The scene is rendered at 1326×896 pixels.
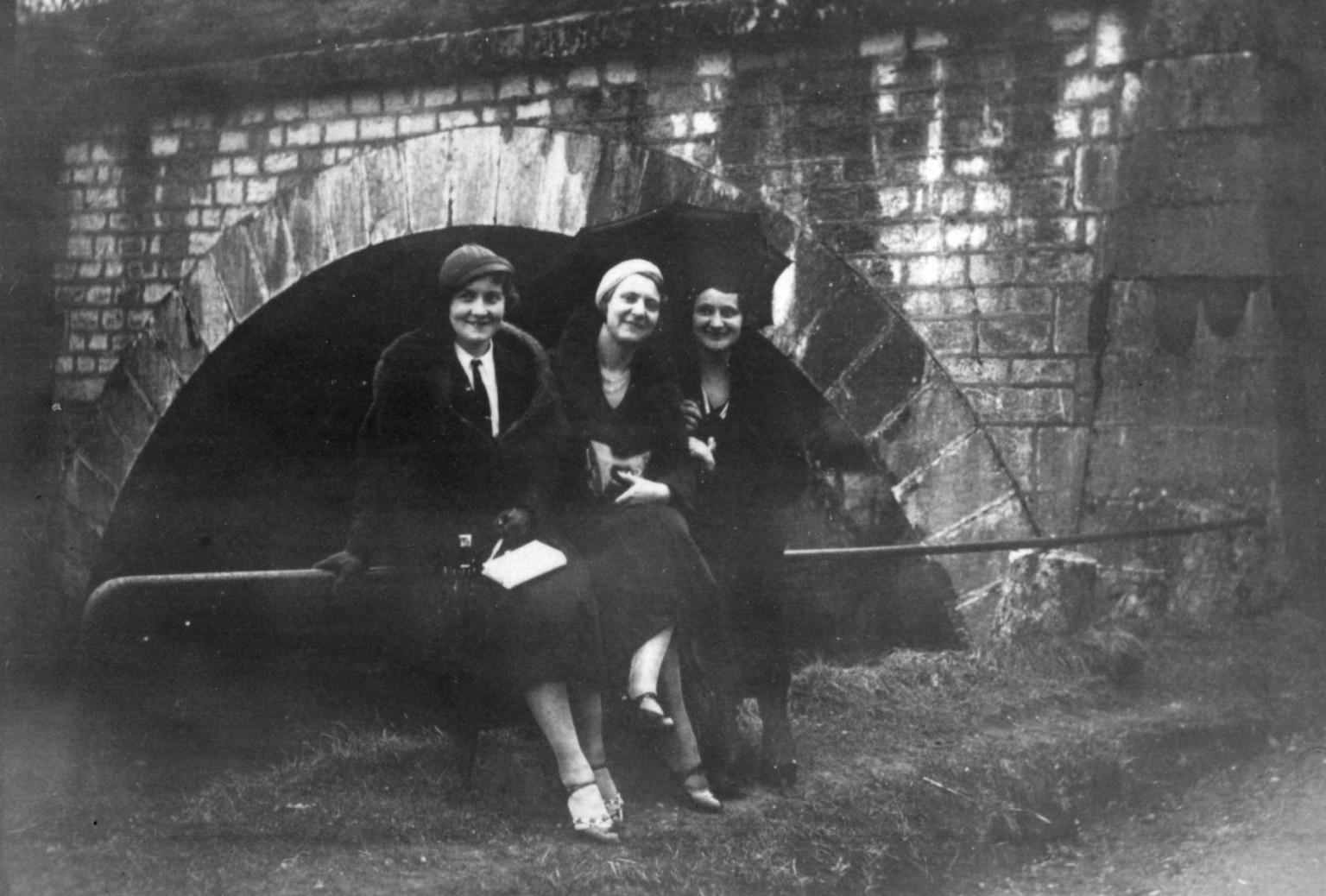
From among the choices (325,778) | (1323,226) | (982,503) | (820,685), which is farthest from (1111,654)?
(325,778)

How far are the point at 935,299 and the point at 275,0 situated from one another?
10.6ft

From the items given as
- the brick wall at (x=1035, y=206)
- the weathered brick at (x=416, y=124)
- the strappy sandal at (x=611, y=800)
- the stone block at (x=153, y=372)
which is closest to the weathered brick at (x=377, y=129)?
the weathered brick at (x=416, y=124)

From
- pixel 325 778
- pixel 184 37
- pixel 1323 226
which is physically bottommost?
pixel 325 778

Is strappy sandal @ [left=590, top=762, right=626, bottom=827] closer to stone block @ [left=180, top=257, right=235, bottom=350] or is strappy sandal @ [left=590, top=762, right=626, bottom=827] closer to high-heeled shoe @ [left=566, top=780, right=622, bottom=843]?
high-heeled shoe @ [left=566, top=780, right=622, bottom=843]

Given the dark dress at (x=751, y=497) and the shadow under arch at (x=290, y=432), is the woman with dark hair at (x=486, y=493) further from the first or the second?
the shadow under arch at (x=290, y=432)

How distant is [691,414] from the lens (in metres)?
3.63

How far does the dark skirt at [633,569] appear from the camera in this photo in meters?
3.54

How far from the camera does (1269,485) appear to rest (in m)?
4.53

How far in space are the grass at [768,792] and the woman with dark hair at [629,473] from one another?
258mm

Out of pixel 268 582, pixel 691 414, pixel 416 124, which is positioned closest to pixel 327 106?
pixel 416 124

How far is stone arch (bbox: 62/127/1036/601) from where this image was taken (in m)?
4.74

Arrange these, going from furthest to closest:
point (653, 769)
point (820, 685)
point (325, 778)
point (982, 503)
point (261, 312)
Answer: point (261, 312) → point (982, 503) → point (820, 685) → point (325, 778) → point (653, 769)

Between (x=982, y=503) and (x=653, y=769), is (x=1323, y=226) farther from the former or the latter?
(x=653, y=769)

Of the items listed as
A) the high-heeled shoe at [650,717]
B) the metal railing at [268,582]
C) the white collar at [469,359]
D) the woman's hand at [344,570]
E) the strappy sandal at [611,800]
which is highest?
the white collar at [469,359]
